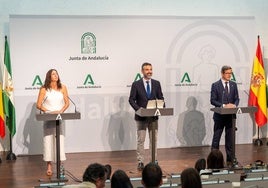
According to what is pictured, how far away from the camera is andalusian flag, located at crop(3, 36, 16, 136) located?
29.4 feet

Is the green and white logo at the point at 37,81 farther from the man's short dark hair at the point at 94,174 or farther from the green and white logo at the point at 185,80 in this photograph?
the man's short dark hair at the point at 94,174

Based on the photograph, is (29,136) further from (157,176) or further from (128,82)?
(157,176)

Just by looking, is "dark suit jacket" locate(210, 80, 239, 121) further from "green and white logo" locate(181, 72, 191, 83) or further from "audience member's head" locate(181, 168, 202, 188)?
"audience member's head" locate(181, 168, 202, 188)

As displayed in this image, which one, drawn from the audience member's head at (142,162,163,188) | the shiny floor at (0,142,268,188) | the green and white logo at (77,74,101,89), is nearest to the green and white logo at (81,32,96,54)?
the green and white logo at (77,74,101,89)

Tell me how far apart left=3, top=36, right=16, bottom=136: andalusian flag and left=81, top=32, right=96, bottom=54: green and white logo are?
1406mm

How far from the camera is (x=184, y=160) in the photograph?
28.7 feet

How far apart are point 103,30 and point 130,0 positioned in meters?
1.01

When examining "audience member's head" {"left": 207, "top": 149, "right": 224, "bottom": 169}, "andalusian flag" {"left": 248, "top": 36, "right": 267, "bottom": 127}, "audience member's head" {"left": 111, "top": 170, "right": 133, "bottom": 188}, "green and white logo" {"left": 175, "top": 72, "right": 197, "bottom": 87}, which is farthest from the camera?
"andalusian flag" {"left": 248, "top": 36, "right": 267, "bottom": 127}

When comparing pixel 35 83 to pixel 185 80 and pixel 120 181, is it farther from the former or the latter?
pixel 120 181

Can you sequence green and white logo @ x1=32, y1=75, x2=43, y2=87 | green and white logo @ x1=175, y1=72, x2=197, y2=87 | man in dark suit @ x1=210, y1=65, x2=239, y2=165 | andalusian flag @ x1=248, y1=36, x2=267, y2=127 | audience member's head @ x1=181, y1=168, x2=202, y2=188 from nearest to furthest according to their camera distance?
1. audience member's head @ x1=181, y1=168, x2=202, y2=188
2. man in dark suit @ x1=210, y1=65, x2=239, y2=165
3. green and white logo @ x1=32, y1=75, x2=43, y2=87
4. green and white logo @ x1=175, y1=72, x2=197, y2=87
5. andalusian flag @ x1=248, y1=36, x2=267, y2=127

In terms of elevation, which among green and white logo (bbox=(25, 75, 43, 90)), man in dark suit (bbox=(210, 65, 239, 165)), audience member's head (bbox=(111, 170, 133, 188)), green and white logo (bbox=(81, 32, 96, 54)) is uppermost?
green and white logo (bbox=(81, 32, 96, 54))

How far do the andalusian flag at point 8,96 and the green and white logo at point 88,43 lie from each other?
1.41 metres

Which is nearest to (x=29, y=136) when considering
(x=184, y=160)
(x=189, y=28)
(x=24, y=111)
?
(x=24, y=111)

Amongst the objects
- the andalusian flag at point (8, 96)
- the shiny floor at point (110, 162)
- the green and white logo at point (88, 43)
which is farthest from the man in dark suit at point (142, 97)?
the andalusian flag at point (8, 96)
